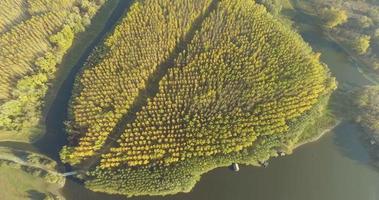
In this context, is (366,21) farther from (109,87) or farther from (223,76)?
(109,87)

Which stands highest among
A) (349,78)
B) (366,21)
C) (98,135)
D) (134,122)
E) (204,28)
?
(366,21)

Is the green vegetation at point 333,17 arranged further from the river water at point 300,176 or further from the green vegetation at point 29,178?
the green vegetation at point 29,178

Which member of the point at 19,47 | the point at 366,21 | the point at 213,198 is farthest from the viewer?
the point at 366,21

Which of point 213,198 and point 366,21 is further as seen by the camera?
point 366,21

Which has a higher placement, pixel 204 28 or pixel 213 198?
pixel 204 28

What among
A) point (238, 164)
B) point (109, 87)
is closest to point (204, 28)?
point (109, 87)

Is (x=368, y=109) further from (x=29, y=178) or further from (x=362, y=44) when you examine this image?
(x=29, y=178)

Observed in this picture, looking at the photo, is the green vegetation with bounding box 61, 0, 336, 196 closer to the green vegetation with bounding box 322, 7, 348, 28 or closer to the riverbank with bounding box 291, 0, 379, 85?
the riverbank with bounding box 291, 0, 379, 85
